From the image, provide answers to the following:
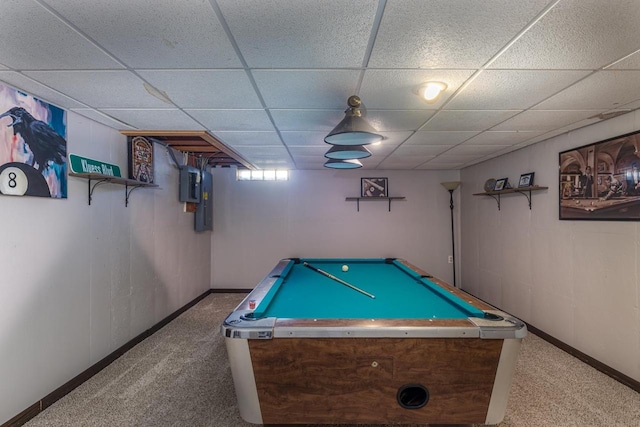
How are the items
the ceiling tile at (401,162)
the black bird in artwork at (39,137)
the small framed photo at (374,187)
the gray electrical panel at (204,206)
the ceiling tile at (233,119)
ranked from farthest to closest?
1. the small framed photo at (374,187)
2. the gray electrical panel at (204,206)
3. the ceiling tile at (401,162)
4. the ceiling tile at (233,119)
5. the black bird in artwork at (39,137)

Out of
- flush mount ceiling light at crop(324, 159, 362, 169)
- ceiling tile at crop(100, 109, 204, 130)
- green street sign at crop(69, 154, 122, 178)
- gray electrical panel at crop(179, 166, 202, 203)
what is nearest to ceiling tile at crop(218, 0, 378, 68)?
flush mount ceiling light at crop(324, 159, 362, 169)

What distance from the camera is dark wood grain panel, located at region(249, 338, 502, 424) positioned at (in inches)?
60.8

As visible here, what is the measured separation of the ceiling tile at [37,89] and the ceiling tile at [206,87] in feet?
2.36

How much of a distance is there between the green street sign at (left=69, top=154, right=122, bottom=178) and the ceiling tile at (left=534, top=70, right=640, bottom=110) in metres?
3.54

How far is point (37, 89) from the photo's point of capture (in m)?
1.94

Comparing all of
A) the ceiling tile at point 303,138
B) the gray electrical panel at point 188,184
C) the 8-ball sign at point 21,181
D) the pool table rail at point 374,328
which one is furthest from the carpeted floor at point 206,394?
the ceiling tile at point 303,138

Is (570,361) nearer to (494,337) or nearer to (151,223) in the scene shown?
(494,337)

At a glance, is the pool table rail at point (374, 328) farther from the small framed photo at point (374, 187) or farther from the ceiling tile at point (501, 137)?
the small framed photo at point (374, 187)

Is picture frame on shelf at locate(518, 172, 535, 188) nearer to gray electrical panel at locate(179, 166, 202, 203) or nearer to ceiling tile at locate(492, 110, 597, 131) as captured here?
ceiling tile at locate(492, 110, 597, 131)

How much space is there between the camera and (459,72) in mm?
1707

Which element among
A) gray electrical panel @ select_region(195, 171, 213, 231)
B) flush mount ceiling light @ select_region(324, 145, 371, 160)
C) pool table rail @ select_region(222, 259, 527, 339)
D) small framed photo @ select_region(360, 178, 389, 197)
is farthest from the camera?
small framed photo @ select_region(360, 178, 389, 197)

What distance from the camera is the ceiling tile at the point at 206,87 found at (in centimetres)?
175

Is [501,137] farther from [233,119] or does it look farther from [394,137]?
[233,119]

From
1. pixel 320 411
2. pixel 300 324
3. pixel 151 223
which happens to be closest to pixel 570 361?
pixel 320 411
